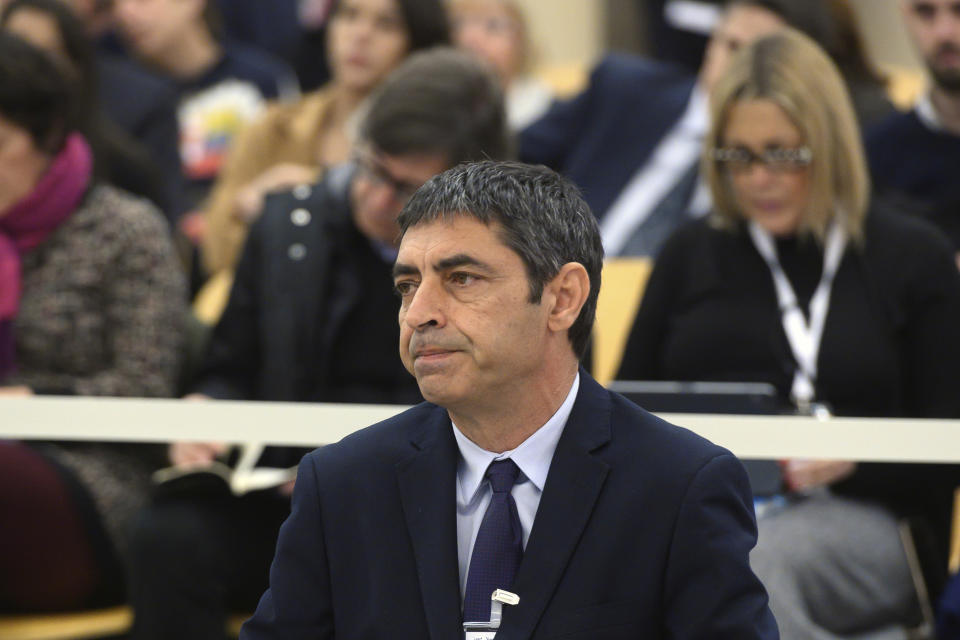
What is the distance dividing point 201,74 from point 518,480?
4.41m

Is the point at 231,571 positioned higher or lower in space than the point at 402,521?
lower

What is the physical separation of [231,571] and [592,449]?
1.68 meters

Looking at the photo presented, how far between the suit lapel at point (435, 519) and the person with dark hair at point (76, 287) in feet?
5.86

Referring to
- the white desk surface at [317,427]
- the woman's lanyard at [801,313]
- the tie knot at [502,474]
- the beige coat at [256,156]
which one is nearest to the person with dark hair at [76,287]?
the white desk surface at [317,427]

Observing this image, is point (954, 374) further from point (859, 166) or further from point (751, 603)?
point (751, 603)

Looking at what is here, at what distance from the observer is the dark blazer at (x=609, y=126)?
A: 491 cm

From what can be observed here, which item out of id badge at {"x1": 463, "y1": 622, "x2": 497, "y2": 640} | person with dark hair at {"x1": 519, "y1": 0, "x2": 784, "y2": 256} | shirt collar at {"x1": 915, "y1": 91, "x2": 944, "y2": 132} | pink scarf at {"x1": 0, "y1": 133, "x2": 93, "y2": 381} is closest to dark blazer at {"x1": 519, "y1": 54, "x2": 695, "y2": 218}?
person with dark hair at {"x1": 519, "y1": 0, "x2": 784, "y2": 256}

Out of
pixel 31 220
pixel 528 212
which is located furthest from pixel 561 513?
pixel 31 220

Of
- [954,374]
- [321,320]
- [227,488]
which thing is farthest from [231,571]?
[954,374]

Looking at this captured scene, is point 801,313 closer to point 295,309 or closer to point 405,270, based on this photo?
point 295,309

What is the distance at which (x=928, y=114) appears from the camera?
4344 millimetres

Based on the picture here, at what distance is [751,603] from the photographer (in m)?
1.96

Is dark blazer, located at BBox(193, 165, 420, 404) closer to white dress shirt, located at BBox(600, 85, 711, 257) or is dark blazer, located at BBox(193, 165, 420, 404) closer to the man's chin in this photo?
white dress shirt, located at BBox(600, 85, 711, 257)

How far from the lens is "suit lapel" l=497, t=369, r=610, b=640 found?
78.7 inches
